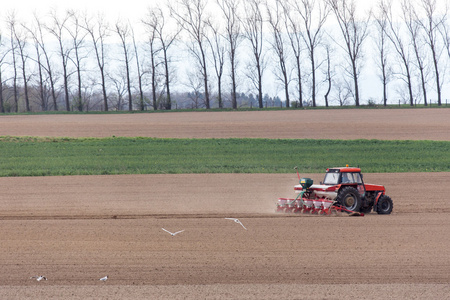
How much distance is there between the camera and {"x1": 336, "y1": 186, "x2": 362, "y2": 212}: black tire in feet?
47.0

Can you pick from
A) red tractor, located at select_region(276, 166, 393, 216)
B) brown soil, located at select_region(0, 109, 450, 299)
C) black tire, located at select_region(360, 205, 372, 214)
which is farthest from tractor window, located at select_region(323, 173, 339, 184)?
black tire, located at select_region(360, 205, 372, 214)

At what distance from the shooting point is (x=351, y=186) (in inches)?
575

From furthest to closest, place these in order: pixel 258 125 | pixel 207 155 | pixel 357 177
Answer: pixel 258 125
pixel 207 155
pixel 357 177

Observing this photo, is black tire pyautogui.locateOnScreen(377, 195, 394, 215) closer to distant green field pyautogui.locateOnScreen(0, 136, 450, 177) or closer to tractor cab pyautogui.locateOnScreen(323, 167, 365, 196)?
tractor cab pyautogui.locateOnScreen(323, 167, 365, 196)

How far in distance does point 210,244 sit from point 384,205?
20.4ft

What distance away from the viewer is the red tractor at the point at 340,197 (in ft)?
47.2

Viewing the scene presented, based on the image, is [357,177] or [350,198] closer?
[350,198]

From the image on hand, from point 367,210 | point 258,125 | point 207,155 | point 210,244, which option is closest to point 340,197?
point 367,210

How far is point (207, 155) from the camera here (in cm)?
3162

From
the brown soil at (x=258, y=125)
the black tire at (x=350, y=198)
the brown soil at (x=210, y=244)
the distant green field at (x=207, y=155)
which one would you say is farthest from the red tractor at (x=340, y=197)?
the brown soil at (x=258, y=125)

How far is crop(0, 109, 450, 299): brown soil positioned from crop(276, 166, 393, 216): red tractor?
1.35ft

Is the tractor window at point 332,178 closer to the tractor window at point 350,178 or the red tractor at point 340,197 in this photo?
the red tractor at point 340,197

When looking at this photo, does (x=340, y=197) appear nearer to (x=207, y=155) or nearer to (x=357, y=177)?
(x=357, y=177)

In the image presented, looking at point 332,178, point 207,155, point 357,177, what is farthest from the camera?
point 207,155
